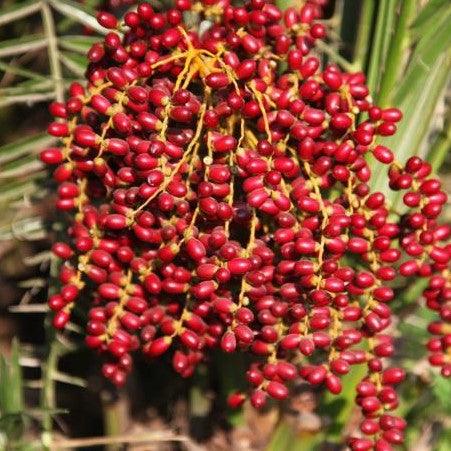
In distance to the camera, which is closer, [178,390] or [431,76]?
[431,76]

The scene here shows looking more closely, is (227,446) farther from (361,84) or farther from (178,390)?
(361,84)

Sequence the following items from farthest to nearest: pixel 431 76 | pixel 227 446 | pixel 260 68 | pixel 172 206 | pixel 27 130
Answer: pixel 27 130 < pixel 227 446 < pixel 431 76 < pixel 260 68 < pixel 172 206

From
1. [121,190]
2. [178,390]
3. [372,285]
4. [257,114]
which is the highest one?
[257,114]

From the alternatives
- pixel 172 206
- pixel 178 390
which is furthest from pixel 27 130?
pixel 172 206

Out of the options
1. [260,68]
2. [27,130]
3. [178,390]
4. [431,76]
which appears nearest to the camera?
[260,68]

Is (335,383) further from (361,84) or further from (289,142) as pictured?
(361,84)

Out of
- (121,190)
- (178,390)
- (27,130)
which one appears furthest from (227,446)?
(27,130)

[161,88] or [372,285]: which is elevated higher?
[161,88]
